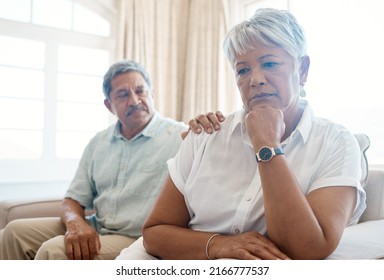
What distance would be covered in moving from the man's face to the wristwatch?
878mm

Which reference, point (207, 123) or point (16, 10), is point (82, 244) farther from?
point (16, 10)

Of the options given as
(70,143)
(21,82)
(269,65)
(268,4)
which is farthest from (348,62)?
(21,82)

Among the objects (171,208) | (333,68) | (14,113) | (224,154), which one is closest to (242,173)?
(224,154)

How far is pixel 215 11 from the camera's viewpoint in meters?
3.06

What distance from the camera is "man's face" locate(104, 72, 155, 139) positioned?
162 cm

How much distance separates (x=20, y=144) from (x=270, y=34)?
7.71 ft

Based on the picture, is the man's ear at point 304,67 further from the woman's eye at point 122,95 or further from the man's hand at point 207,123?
the woman's eye at point 122,95

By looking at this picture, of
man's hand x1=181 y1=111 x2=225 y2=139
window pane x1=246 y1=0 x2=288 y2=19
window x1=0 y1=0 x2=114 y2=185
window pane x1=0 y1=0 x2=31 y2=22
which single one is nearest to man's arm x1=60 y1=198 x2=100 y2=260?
man's hand x1=181 y1=111 x2=225 y2=139

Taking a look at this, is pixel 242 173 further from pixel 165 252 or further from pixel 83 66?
pixel 83 66

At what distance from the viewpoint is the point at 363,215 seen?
48.0 inches

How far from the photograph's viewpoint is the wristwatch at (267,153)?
806 millimetres

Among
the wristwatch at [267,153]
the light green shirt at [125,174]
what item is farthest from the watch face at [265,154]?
the light green shirt at [125,174]

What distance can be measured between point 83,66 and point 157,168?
179 centimetres

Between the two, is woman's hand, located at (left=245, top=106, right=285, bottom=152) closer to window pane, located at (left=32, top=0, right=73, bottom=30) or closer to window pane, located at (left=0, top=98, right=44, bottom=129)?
window pane, located at (left=0, top=98, right=44, bottom=129)
